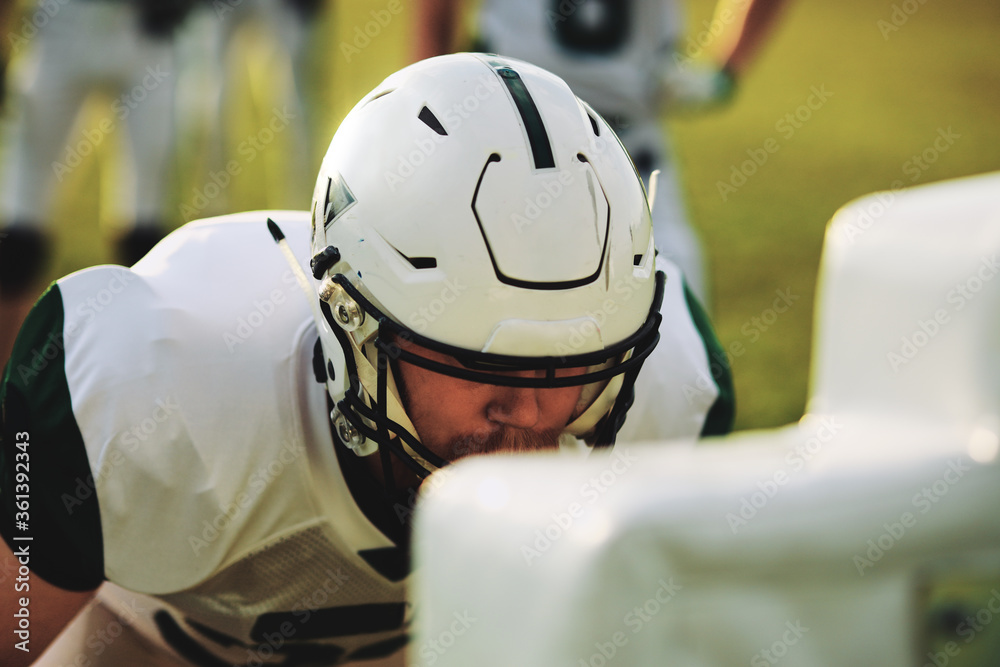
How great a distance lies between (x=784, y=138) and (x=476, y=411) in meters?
7.52

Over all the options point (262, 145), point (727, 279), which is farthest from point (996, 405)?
point (262, 145)

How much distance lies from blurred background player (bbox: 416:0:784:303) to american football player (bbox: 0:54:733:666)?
4.55 ft

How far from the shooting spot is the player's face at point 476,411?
1408mm

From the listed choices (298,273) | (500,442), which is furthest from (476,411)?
(298,273)

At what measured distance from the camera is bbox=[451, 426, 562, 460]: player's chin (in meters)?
1.41

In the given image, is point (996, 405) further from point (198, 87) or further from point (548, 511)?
point (198, 87)

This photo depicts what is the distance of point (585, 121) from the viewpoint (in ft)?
4.83

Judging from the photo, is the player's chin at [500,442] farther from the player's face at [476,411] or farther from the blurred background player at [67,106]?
the blurred background player at [67,106]

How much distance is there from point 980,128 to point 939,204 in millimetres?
8397

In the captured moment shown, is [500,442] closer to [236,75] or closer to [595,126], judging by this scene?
[595,126]

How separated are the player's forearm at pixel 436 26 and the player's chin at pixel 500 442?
176 cm

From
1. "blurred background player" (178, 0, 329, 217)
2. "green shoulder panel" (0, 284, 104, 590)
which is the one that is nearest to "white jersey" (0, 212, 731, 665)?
"green shoulder panel" (0, 284, 104, 590)

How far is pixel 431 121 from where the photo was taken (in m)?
1.44

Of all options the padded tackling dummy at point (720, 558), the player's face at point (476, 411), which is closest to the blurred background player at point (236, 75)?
the player's face at point (476, 411)
